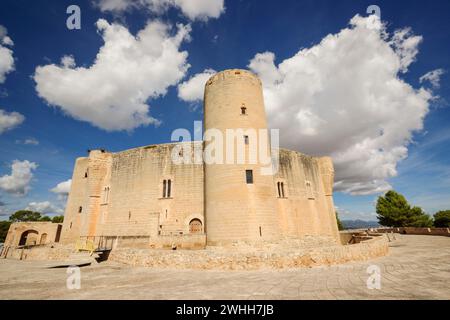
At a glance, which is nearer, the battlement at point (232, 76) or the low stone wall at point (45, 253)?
the battlement at point (232, 76)

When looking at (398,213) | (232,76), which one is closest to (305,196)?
(232,76)

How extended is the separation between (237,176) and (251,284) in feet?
26.0

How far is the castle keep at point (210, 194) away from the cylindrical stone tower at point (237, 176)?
63 millimetres

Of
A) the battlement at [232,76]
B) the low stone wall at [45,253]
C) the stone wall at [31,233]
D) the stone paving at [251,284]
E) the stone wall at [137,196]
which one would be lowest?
the stone paving at [251,284]

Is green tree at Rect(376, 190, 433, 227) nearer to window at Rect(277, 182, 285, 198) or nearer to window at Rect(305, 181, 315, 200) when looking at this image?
window at Rect(305, 181, 315, 200)

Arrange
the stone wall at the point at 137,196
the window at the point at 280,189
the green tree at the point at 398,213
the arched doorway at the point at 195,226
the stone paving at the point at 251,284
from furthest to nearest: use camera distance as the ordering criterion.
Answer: the green tree at the point at 398,213
the window at the point at 280,189
the stone wall at the point at 137,196
the arched doorway at the point at 195,226
the stone paving at the point at 251,284

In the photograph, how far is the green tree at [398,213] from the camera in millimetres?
42031

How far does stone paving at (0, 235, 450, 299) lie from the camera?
6.64 metres

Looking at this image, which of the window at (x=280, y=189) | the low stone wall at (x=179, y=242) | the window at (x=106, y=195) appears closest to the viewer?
the low stone wall at (x=179, y=242)

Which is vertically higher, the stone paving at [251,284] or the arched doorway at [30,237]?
the arched doorway at [30,237]

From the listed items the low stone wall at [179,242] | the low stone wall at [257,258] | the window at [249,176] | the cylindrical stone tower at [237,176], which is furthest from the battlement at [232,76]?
the low stone wall at [257,258]

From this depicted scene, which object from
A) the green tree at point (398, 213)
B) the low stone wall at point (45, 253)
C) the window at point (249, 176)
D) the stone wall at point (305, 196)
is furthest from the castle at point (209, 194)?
the green tree at point (398, 213)

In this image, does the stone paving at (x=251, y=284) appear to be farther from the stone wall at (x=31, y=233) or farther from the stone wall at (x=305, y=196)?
the stone wall at (x=31, y=233)

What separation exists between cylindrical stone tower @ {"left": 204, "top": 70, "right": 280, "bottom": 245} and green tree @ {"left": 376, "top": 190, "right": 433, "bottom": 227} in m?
40.0
